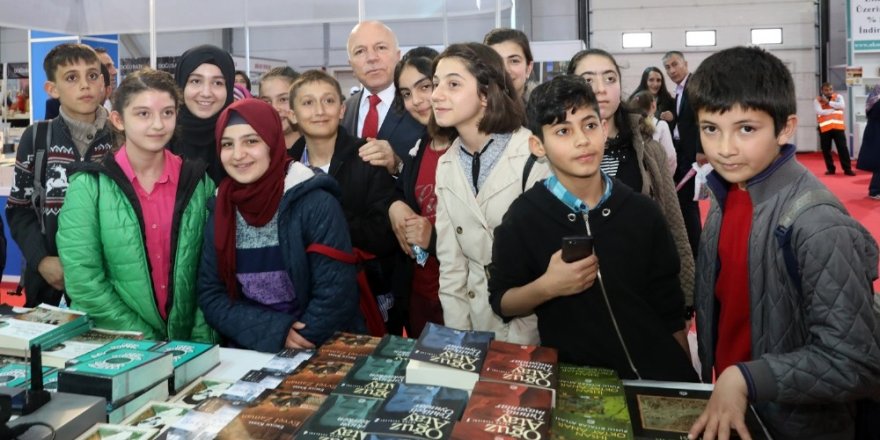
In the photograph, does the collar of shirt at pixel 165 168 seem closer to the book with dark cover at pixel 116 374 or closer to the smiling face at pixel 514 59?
the book with dark cover at pixel 116 374

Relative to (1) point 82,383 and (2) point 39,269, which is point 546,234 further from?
(2) point 39,269

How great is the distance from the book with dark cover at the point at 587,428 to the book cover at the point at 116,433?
2.34 feet

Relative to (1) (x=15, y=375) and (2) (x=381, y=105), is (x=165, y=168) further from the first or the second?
(2) (x=381, y=105)

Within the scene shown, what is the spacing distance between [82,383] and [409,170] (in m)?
1.36

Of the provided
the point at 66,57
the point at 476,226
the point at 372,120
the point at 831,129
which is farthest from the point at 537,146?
the point at 831,129

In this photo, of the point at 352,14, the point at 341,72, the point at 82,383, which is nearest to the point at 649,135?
the point at 82,383

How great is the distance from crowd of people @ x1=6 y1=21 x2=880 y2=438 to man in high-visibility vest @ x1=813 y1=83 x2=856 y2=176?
10.5 m

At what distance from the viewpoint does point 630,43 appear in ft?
49.9

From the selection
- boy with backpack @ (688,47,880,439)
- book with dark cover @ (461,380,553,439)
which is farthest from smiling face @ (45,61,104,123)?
boy with backpack @ (688,47,880,439)

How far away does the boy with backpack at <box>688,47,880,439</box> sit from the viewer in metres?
1.20

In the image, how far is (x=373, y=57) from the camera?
3.21 metres

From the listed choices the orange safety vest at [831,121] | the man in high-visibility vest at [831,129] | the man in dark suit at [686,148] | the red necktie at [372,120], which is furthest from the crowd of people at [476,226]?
the orange safety vest at [831,121]

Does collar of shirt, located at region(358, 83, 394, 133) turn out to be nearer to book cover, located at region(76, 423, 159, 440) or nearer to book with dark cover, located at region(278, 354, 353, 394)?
book with dark cover, located at region(278, 354, 353, 394)

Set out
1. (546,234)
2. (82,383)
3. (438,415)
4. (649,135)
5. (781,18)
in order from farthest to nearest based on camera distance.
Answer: (781,18)
(649,135)
(546,234)
(82,383)
(438,415)
